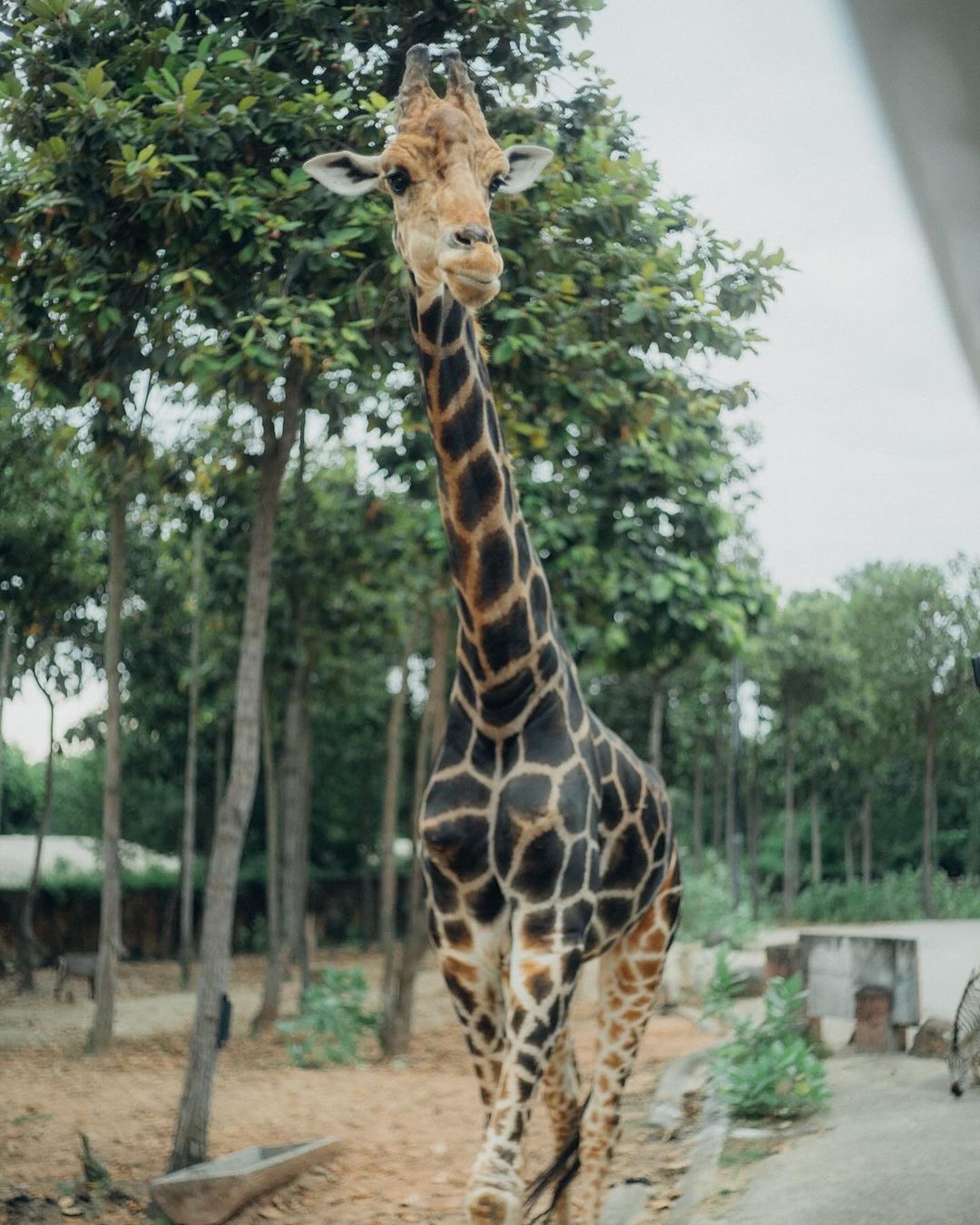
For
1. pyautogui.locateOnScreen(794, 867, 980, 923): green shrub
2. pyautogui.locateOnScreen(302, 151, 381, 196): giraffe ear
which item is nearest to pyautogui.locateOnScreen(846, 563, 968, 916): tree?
pyautogui.locateOnScreen(794, 867, 980, 923): green shrub

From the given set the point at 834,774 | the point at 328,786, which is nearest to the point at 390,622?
the point at 834,774

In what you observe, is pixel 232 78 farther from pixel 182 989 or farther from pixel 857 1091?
pixel 182 989

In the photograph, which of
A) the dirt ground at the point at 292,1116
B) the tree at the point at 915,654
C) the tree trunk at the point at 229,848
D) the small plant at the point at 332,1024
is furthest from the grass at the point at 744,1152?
the small plant at the point at 332,1024

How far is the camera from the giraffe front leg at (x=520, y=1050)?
13.2ft

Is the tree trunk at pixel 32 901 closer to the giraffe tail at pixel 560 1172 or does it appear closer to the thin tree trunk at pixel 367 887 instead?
the thin tree trunk at pixel 367 887

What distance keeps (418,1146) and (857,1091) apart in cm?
263

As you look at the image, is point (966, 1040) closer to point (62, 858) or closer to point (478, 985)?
point (478, 985)

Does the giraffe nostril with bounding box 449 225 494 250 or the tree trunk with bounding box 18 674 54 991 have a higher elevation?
the giraffe nostril with bounding box 449 225 494 250

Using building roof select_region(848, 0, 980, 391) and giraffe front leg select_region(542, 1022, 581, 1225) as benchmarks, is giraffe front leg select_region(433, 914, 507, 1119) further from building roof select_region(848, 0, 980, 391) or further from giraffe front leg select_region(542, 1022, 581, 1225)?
building roof select_region(848, 0, 980, 391)

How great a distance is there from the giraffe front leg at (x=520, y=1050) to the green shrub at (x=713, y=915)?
38.2ft

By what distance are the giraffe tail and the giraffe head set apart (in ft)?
10.7

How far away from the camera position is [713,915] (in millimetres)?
18031

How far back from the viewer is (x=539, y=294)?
272 inches

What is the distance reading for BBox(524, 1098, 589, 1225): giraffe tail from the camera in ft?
17.0
